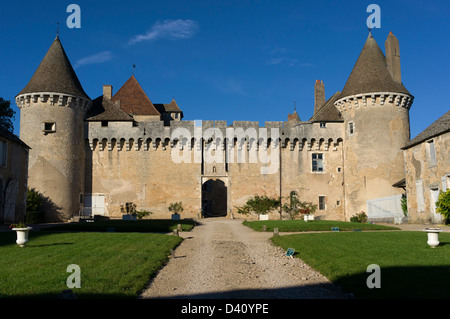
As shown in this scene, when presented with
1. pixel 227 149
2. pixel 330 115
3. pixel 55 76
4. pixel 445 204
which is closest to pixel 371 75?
pixel 330 115

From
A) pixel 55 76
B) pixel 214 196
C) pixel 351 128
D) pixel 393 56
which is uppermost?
pixel 393 56

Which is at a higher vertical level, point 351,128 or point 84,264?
point 351,128

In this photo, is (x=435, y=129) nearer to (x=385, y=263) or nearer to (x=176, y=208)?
(x=385, y=263)

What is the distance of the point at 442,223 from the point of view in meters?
21.4

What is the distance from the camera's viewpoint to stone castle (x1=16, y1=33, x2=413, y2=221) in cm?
2823

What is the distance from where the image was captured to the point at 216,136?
103 feet

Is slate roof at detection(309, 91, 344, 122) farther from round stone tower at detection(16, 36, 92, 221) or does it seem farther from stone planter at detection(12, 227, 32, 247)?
stone planter at detection(12, 227, 32, 247)

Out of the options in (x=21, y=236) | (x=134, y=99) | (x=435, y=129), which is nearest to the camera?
(x=21, y=236)

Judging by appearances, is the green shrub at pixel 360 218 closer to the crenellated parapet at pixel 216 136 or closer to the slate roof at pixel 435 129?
the slate roof at pixel 435 129

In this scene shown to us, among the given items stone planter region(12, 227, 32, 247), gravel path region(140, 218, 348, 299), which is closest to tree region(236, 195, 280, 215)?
gravel path region(140, 218, 348, 299)

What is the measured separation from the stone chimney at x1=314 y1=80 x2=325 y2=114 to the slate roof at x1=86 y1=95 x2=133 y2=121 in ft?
54.6

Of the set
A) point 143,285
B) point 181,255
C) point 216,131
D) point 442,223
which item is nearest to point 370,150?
point 442,223

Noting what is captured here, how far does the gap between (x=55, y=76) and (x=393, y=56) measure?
24.4 m
